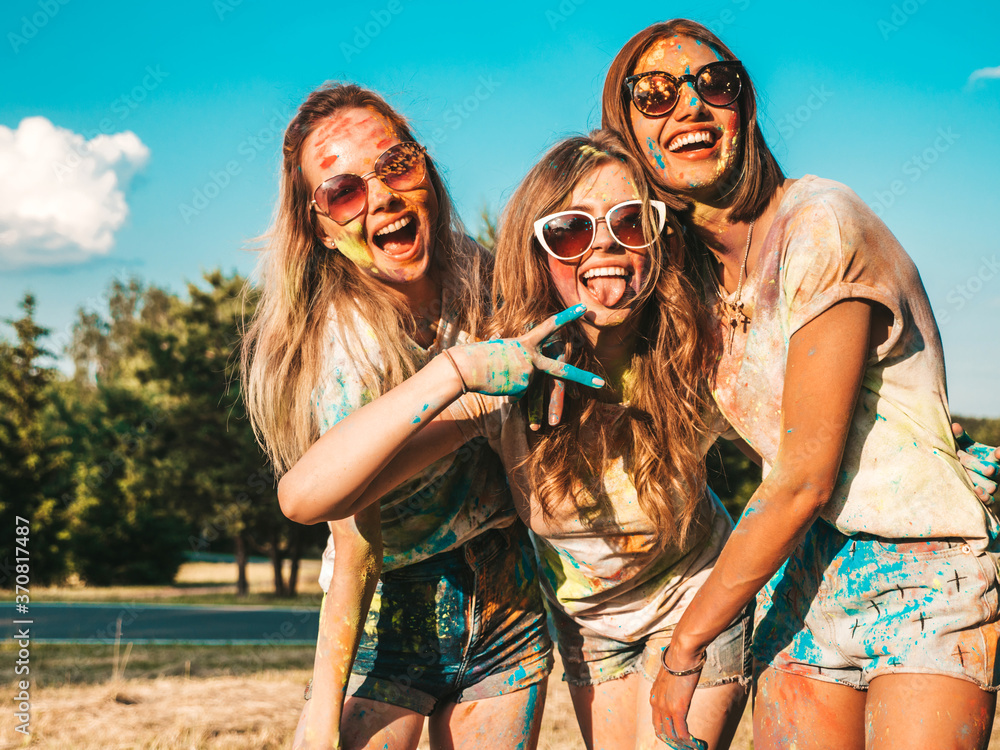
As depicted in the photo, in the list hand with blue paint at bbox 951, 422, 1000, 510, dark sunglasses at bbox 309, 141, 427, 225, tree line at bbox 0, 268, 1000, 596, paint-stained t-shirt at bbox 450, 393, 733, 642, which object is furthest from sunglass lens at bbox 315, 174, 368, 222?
tree line at bbox 0, 268, 1000, 596

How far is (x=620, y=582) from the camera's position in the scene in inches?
94.4

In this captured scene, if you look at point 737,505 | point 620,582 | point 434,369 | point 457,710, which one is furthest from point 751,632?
point 737,505

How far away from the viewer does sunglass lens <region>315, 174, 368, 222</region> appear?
2521 mm

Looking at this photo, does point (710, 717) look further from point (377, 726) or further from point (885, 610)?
point (377, 726)

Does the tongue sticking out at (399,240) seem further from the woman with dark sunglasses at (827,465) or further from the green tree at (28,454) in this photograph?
the green tree at (28,454)

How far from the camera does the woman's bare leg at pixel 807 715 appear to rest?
207cm

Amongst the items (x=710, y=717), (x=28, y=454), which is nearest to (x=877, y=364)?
(x=710, y=717)

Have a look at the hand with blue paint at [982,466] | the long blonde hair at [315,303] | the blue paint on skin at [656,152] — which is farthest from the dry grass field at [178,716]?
the blue paint on skin at [656,152]

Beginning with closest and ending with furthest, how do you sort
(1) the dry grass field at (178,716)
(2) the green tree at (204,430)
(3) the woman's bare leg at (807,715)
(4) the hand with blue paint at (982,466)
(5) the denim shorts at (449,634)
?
(4) the hand with blue paint at (982,466)
(3) the woman's bare leg at (807,715)
(5) the denim shorts at (449,634)
(1) the dry grass field at (178,716)
(2) the green tree at (204,430)

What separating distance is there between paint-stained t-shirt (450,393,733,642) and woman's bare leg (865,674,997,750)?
2.22ft

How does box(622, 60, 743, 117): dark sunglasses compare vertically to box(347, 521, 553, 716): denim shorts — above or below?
above

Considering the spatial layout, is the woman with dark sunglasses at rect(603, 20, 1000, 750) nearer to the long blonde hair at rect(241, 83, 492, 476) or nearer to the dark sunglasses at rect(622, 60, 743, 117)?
the dark sunglasses at rect(622, 60, 743, 117)

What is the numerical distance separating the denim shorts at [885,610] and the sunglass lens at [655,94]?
126cm

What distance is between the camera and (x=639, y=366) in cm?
241
